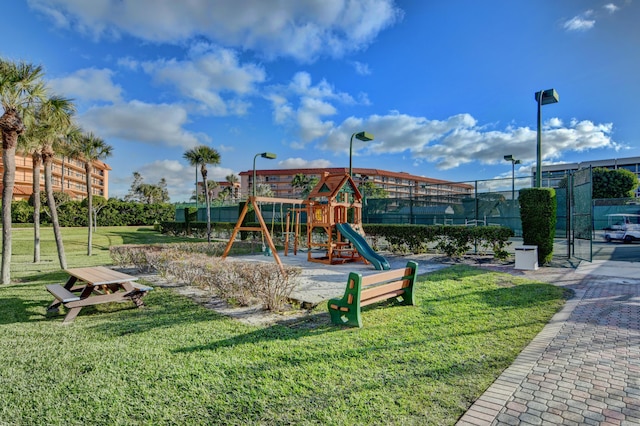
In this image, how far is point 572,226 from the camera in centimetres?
1144

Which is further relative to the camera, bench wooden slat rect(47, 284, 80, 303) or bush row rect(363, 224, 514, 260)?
bush row rect(363, 224, 514, 260)

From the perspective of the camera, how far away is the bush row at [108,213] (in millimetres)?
33438

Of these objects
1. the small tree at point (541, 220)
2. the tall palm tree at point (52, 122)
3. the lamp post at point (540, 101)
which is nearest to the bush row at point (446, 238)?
the small tree at point (541, 220)

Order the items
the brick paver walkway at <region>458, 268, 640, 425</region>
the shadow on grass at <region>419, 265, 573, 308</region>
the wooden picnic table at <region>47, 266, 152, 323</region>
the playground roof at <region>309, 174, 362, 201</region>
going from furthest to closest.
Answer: the playground roof at <region>309, 174, 362, 201</region>, the shadow on grass at <region>419, 265, 573, 308</region>, the wooden picnic table at <region>47, 266, 152, 323</region>, the brick paver walkway at <region>458, 268, 640, 425</region>

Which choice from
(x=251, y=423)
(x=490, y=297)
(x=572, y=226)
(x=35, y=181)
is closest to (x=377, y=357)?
(x=251, y=423)

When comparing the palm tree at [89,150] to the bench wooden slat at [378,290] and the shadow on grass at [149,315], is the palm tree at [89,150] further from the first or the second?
the bench wooden slat at [378,290]

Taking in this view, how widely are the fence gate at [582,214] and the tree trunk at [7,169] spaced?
14.9 m

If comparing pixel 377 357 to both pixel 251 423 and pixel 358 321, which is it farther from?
pixel 251 423

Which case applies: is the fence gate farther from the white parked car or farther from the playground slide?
the white parked car

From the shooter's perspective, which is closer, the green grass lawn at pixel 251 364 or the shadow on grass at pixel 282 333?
the green grass lawn at pixel 251 364

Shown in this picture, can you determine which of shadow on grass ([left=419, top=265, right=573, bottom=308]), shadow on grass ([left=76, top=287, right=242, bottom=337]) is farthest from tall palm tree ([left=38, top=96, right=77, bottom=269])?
shadow on grass ([left=419, top=265, right=573, bottom=308])

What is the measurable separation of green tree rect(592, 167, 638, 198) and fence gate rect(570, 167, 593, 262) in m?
44.1

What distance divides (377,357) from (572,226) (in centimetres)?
1138

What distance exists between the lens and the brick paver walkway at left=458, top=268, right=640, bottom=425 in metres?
2.47
